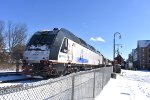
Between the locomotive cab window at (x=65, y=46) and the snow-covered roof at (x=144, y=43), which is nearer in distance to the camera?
the locomotive cab window at (x=65, y=46)

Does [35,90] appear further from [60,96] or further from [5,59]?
[5,59]

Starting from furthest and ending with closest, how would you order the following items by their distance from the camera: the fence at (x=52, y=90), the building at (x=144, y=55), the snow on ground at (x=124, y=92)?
the building at (x=144, y=55)
the snow on ground at (x=124, y=92)
the fence at (x=52, y=90)

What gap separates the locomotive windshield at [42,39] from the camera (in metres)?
22.4

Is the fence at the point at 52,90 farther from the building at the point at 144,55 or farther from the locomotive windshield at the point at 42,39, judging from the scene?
the building at the point at 144,55

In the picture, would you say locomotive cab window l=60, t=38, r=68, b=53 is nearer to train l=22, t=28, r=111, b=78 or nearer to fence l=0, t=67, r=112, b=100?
train l=22, t=28, r=111, b=78

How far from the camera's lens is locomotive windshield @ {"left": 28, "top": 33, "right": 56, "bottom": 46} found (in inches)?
883

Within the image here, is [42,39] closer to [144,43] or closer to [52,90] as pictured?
[52,90]

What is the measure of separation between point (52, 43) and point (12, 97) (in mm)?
17754

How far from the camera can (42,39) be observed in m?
22.7

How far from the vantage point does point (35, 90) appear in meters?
4.77

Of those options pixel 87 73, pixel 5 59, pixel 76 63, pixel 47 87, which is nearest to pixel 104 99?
pixel 87 73

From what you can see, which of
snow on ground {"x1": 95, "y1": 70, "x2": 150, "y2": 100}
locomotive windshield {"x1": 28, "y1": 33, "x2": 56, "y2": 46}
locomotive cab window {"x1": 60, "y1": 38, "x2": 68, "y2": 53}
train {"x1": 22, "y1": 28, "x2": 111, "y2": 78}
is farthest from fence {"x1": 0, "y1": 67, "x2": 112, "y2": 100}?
locomotive cab window {"x1": 60, "y1": 38, "x2": 68, "y2": 53}

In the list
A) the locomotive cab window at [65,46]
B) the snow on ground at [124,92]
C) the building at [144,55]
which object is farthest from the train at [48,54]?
the building at [144,55]

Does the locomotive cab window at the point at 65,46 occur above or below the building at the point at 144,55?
below
